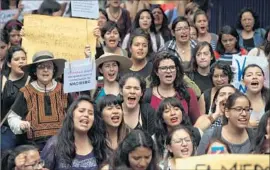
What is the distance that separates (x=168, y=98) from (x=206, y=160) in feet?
9.81

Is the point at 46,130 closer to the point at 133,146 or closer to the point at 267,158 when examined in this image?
the point at 133,146

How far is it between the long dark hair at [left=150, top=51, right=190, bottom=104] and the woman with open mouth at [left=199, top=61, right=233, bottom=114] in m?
0.31

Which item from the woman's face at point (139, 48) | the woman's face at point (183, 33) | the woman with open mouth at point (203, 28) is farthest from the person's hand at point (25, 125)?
the woman with open mouth at point (203, 28)

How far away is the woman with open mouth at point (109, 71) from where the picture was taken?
46.1 ft

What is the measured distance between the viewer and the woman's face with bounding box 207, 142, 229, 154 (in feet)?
35.6

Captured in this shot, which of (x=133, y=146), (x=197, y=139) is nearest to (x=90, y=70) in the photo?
(x=197, y=139)

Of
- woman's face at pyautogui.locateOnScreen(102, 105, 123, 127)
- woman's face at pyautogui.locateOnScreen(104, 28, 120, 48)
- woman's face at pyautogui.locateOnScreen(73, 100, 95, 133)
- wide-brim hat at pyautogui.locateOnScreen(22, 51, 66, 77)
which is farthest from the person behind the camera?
woman's face at pyautogui.locateOnScreen(104, 28, 120, 48)

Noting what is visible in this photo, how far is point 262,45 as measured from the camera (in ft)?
52.3

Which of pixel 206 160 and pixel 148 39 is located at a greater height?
pixel 148 39

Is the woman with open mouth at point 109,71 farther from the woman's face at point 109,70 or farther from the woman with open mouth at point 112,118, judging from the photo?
the woman with open mouth at point 112,118

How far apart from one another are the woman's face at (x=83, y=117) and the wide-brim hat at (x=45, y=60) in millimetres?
1703

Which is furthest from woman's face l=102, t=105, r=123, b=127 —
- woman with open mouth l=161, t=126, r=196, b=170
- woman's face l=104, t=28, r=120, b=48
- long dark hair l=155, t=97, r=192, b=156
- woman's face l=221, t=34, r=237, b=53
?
woman's face l=221, t=34, r=237, b=53

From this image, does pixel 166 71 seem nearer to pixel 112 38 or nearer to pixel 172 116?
→ pixel 172 116

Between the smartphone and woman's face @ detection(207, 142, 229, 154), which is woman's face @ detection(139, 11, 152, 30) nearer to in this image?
woman's face @ detection(207, 142, 229, 154)
